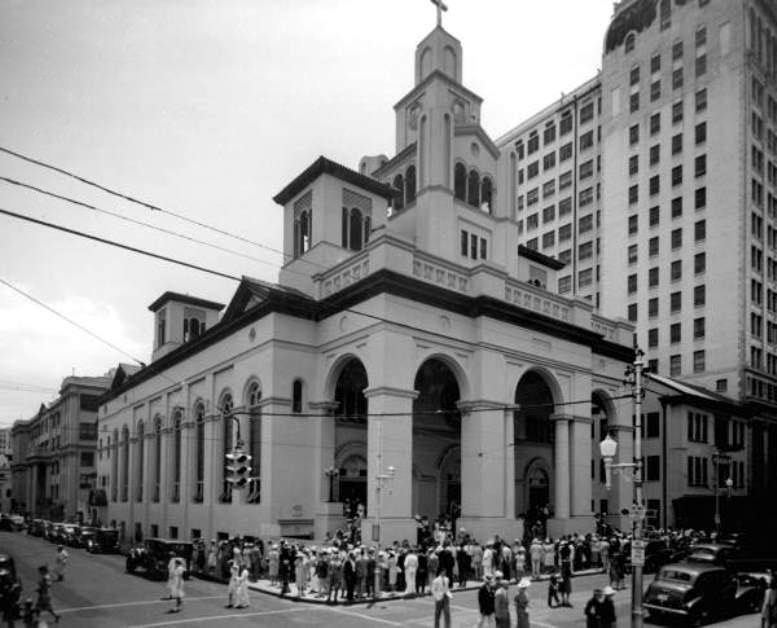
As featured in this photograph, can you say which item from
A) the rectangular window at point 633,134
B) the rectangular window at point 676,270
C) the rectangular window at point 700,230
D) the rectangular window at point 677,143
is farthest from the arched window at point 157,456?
the rectangular window at point 633,134

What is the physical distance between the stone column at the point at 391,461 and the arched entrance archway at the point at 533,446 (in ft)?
37.9

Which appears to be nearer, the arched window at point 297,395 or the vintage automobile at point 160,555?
the vintage automobile at point 160,555

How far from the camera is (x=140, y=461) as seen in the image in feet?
178

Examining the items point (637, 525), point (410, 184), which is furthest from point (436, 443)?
point (637, 525)

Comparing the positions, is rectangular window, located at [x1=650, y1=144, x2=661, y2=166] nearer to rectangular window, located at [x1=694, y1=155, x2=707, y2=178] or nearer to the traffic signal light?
rectangular window, located at [x1=694, y1=155, x2=707, y2=178]

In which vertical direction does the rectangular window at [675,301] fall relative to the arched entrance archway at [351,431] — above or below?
above

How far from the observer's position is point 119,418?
200 feet

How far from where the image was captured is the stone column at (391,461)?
2877cm

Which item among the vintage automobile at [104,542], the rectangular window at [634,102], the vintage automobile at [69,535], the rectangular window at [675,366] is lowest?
the vintage automobile at [69,535]

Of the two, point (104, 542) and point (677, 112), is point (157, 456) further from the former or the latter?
point (677, 112)

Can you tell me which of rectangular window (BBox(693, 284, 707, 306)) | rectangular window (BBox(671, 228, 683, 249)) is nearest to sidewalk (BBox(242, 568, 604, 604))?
rectangular window (BBox(693, 284, 707, 306))

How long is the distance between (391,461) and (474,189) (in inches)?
673

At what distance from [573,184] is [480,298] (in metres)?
50.8

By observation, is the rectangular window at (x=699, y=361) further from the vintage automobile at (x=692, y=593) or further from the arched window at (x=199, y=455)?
the vintage automobile at (x=692, y=593)
